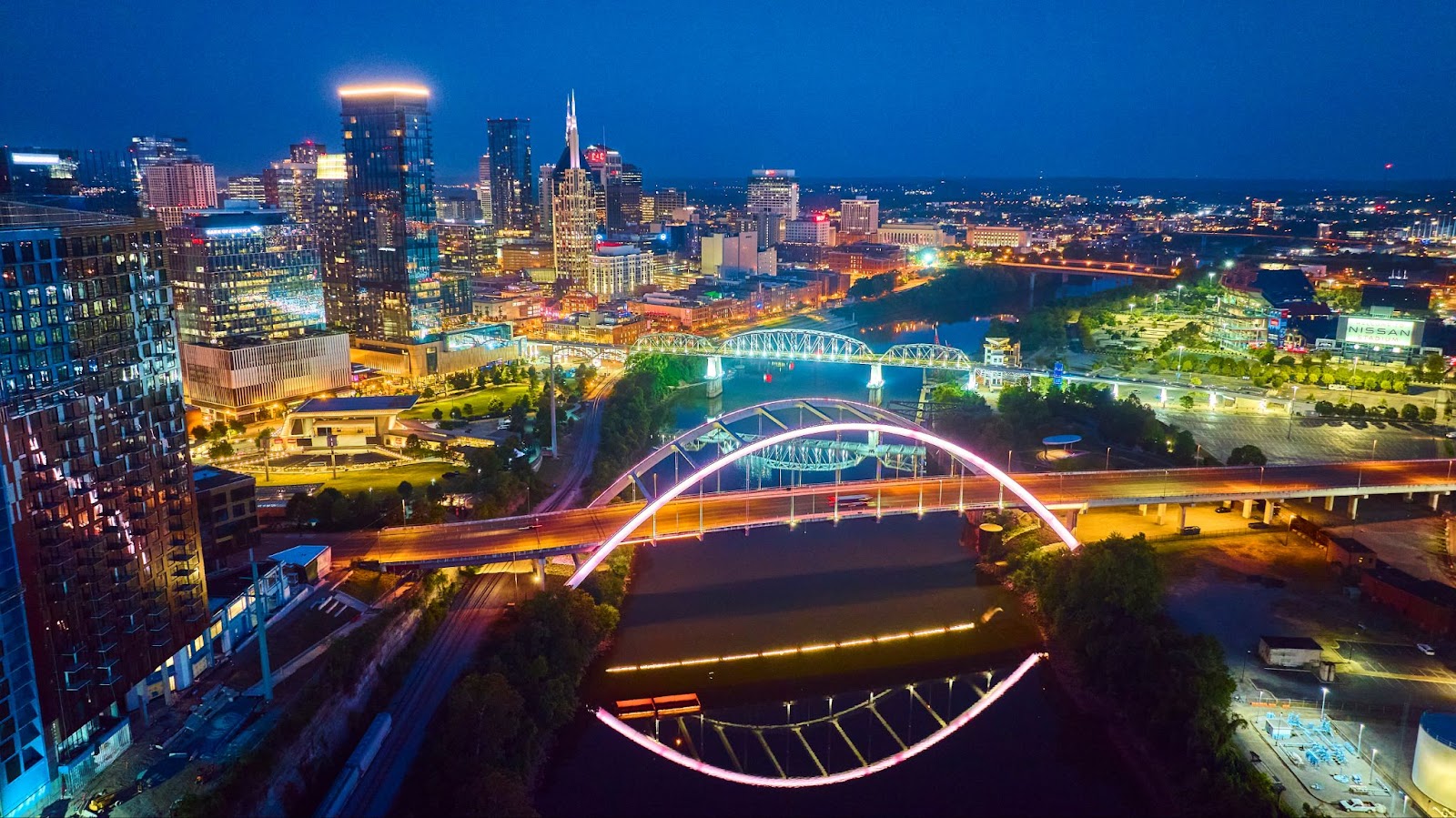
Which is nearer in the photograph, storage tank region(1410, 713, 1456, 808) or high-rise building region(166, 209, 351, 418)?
storage tank region(1410, 713, 1456, 808)

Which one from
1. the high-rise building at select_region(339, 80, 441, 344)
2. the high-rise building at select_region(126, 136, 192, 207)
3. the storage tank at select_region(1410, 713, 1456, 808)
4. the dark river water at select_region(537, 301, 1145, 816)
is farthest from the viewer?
the high-rise building at select_region(126, 136, 192, 207)

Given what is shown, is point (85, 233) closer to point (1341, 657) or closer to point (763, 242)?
point (1341, 657)

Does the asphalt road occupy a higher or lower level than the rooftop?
lower

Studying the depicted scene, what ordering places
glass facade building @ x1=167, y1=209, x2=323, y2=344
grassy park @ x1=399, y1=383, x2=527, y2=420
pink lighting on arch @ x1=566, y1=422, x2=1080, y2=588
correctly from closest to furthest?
pink lighting on arch @ x1=566, y1=422, x2=1080, y2=588, glass facade building @ x1=167, y1=209, x2=323, y2=344, grassy park @ x1=399, y1=383, x2=527, y2=420

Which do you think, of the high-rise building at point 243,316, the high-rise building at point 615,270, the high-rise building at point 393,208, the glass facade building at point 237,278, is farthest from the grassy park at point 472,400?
the high-rise building at point 615,270

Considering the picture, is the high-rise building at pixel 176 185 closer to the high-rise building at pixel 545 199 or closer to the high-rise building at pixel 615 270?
the high-rise building at pixel 615 270

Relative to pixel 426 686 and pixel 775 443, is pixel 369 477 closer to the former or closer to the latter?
pixel 426 686

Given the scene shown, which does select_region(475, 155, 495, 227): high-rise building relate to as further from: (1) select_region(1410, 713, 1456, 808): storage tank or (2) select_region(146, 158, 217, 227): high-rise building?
(1) select_region(1410, 713, 1456, 808): storage tank

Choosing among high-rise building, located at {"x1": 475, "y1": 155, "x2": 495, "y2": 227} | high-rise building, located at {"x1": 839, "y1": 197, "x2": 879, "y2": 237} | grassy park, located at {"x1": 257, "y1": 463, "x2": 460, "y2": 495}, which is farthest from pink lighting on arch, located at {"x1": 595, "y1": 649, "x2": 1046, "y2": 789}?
high-rise building, located at {"x1": 839, "y1": 197, "x2": 879, "y2": 237}
